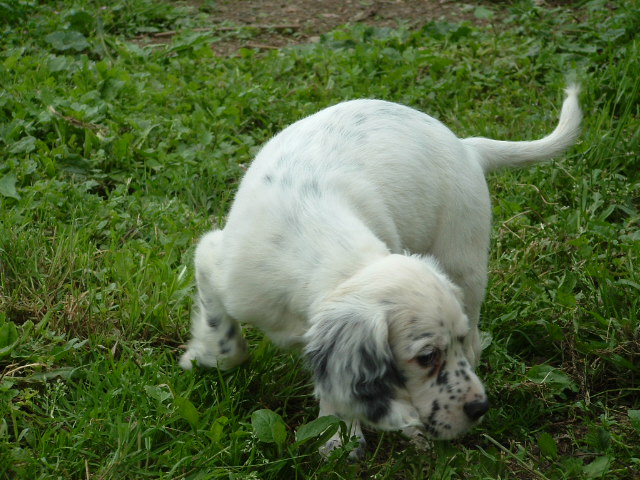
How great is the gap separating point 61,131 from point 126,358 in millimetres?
1893

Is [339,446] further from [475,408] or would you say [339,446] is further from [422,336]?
[422,336]

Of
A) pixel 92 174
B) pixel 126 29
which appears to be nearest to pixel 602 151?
pixel 92 174

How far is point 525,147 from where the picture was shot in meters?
3.87

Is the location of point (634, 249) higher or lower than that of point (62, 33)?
lower

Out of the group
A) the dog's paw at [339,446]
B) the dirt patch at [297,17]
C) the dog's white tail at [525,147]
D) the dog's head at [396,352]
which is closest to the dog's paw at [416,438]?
the dog's paw at [339,446]

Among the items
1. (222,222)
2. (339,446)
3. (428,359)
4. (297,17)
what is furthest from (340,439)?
(297,17)

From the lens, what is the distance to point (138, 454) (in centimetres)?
286

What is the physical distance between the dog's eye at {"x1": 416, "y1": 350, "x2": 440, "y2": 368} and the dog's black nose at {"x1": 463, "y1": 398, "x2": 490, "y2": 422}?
18 centimetres

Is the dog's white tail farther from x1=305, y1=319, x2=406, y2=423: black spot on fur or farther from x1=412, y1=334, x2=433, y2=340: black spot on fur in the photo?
x1=305, y1=319, x2=406, y2=423: black spot on fur

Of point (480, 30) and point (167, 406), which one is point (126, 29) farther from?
point (167, 406)

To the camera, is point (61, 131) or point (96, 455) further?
point (61, 131)

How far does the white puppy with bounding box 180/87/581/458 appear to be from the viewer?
2.62 m

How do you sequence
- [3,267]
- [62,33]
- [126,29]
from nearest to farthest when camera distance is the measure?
[3,267] → [62,33] → [126,29]

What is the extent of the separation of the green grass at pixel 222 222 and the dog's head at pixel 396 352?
0.32 m
